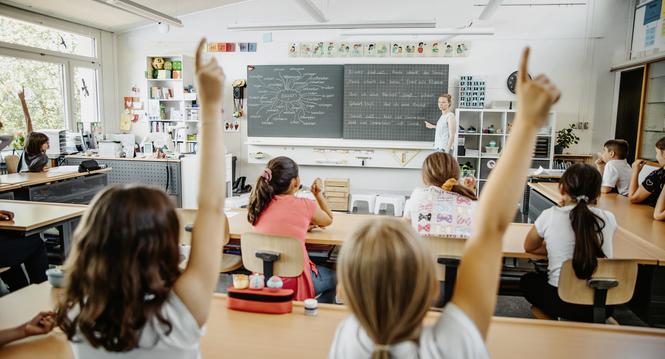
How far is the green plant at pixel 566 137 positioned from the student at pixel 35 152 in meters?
6.49

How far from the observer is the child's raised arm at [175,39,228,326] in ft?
2.80

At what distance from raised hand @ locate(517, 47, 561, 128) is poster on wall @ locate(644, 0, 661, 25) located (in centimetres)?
638

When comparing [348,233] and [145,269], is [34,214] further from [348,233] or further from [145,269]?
[145,269]

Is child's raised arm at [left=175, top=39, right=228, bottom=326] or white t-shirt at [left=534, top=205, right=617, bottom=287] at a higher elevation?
child's raised arm at [left=175, top=39, right=228, bottom=326]

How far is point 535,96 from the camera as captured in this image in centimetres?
76

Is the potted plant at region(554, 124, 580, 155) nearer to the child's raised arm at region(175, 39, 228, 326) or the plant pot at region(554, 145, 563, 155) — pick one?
the plant pot at region(554, 145, 563, 155)

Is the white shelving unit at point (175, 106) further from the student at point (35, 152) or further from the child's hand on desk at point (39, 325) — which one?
the child's hand on desk at point (39, 325)

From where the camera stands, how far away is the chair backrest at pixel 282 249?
2277mm

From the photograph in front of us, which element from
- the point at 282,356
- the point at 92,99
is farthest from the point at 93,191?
the point at 282,356

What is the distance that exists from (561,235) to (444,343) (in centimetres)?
165

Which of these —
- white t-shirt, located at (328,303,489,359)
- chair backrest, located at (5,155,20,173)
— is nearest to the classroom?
white t-shirt, located at (328,303,489,359)

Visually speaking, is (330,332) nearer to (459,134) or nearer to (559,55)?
(459,134)

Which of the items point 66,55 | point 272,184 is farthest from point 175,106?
point 272,184

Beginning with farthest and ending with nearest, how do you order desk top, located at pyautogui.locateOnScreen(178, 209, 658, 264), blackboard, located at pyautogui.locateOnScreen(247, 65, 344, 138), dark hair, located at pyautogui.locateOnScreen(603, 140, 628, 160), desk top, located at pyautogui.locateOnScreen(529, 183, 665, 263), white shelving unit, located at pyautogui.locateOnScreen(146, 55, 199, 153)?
white shelving unit, located at pyautogui.locateOnScreen(146, 55, 199, 153), blackboard, located at pyautogui.locateOnScreen(247, 65, 344, 138), dark hair, located at pyautogui.locateOnScreen(603, 140, 628, 160), desk top, located at pyautogui.locateOnScreen(529, 183, 665, 263), desk top, located at pyautogui.locateOnScreen(178, 209, 658, 264)
